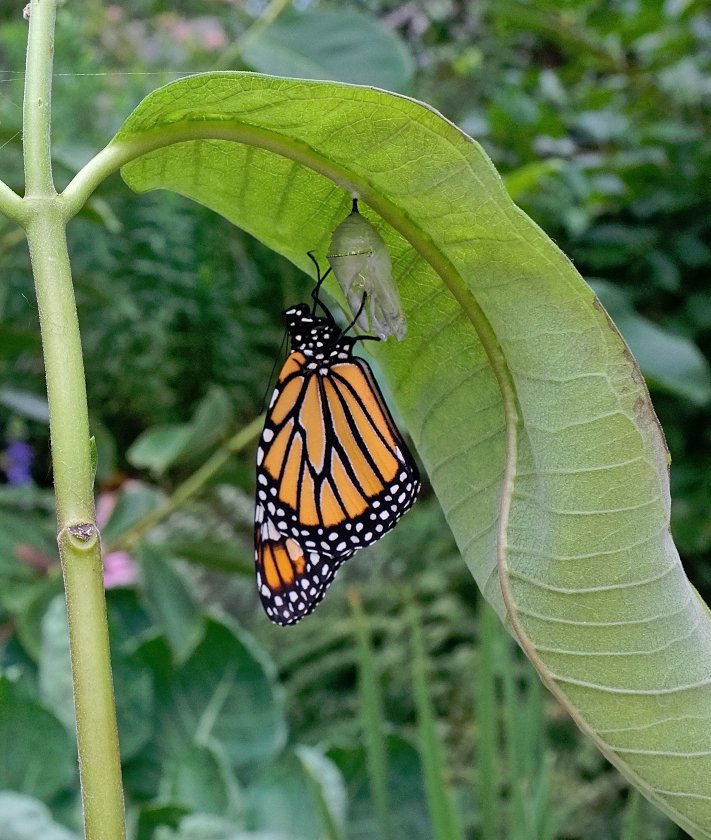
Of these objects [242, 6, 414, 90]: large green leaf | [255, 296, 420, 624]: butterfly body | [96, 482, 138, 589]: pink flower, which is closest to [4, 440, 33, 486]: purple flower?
[96, 482, 138, 589]: pink flower

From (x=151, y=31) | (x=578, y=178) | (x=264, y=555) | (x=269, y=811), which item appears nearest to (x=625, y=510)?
(x=264, y=555)

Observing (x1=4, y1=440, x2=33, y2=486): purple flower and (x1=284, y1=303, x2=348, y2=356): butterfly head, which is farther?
(x1=4, y1=440, x2=33, y2=486): purple flower

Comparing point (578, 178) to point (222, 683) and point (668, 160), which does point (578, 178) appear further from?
point (222, 683)

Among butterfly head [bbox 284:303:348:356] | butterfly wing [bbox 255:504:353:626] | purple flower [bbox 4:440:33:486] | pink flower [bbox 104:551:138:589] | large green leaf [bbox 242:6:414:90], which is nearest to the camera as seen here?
butterfly head [bbox 284:303:348:356]

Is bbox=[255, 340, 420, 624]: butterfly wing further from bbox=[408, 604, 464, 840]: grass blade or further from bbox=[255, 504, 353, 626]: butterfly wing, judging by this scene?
bbox=[408, 604, 464, 840]: grass blade

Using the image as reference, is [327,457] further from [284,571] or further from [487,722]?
[487,722]

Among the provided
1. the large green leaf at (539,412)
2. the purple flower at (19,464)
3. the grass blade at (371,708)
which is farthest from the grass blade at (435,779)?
the purple flower at (19,464)

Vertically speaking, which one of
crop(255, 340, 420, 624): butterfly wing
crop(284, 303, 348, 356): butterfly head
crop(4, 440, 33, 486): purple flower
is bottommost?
crop(255, 340, 420, 624): butterfly wing

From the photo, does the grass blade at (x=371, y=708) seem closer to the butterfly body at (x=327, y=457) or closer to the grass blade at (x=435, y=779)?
the grass blade at (x=435, y=779)
